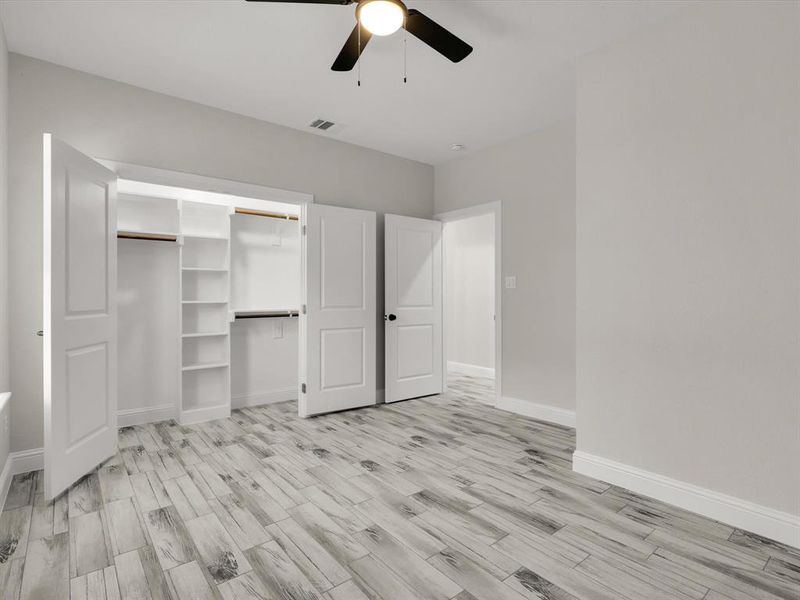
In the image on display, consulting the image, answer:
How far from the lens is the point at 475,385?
229 inches

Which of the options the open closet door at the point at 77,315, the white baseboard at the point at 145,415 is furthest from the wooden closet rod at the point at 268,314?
the open closet door at the point at 77,315

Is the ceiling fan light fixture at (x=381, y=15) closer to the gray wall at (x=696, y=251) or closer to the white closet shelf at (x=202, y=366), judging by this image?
the gray wall at (x=696, y=251)

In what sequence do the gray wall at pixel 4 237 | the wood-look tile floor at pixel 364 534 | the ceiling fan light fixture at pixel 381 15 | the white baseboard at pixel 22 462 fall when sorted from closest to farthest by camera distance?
1. the wood-look tile floor at pixel 364 534
2. the ceiling fan light fixture at pixel 381 15
3. the gray wall at pixel 4 237
4. the white baseboard at pixel 22 462

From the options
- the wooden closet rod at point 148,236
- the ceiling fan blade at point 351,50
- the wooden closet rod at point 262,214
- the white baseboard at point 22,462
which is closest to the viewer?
the ceiling fan blade at point 351,50

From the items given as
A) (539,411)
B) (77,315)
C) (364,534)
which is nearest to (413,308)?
(539,411)

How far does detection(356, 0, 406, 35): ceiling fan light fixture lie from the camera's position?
1.89 metres

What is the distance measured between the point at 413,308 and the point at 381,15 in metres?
3.32

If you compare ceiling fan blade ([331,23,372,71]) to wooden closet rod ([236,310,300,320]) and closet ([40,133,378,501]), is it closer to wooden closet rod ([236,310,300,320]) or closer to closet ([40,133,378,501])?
closet ([40,133,378,501])

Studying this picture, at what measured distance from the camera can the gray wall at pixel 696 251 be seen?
6.88 ft

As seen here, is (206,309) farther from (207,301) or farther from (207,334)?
(207,334)

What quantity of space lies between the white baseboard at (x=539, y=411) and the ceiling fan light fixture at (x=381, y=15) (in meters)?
3.43

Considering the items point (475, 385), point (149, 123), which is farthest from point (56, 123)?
point (475, 385)

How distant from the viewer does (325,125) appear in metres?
4.07

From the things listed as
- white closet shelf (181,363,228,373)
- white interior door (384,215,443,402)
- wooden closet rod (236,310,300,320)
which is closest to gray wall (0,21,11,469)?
white closet shelf (181,363,228,373)
